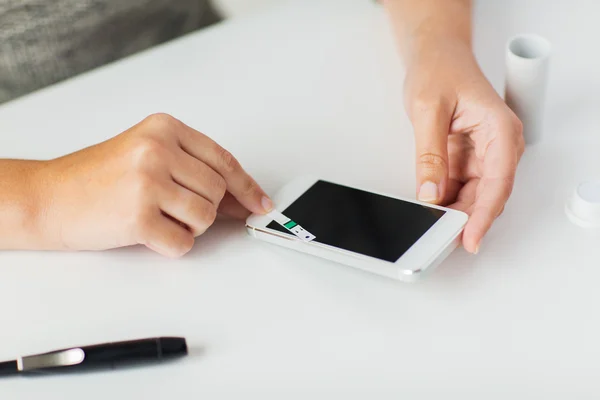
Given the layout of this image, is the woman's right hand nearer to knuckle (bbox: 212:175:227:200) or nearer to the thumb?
knuckle (bbox: 212:175:227:200)

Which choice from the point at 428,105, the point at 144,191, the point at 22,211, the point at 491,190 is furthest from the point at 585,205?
the point at 22,211

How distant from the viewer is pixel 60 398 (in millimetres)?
606

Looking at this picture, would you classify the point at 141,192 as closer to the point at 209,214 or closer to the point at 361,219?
the point at 209,214

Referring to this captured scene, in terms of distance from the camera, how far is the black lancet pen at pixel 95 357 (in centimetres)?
62

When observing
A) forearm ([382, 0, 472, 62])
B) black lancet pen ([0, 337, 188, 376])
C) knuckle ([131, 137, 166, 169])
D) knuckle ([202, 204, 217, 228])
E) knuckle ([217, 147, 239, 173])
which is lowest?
black lancet pen ([0, 337, 188, 376])

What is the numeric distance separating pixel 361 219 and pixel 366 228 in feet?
0.05

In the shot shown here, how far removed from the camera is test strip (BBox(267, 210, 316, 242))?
709 mm

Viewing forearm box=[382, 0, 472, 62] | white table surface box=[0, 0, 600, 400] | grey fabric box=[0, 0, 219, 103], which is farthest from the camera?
grey fabric box=[0, 0, 219, 103]

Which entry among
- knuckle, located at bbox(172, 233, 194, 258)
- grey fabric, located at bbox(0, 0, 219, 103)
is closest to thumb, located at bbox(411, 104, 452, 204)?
knuckle, located at bbox(172, 233, 194, 258)

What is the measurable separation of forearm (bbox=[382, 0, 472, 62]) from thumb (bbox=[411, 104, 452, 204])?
14 centimetres

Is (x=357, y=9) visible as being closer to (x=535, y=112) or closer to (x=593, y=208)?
(x=535, y=112)

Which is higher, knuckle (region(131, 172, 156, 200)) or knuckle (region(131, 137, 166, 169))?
knuckle (region(131, 137, 166, 169))

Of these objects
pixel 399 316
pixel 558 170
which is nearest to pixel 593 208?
pixel 558 170

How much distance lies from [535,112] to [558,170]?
2.9 inches
